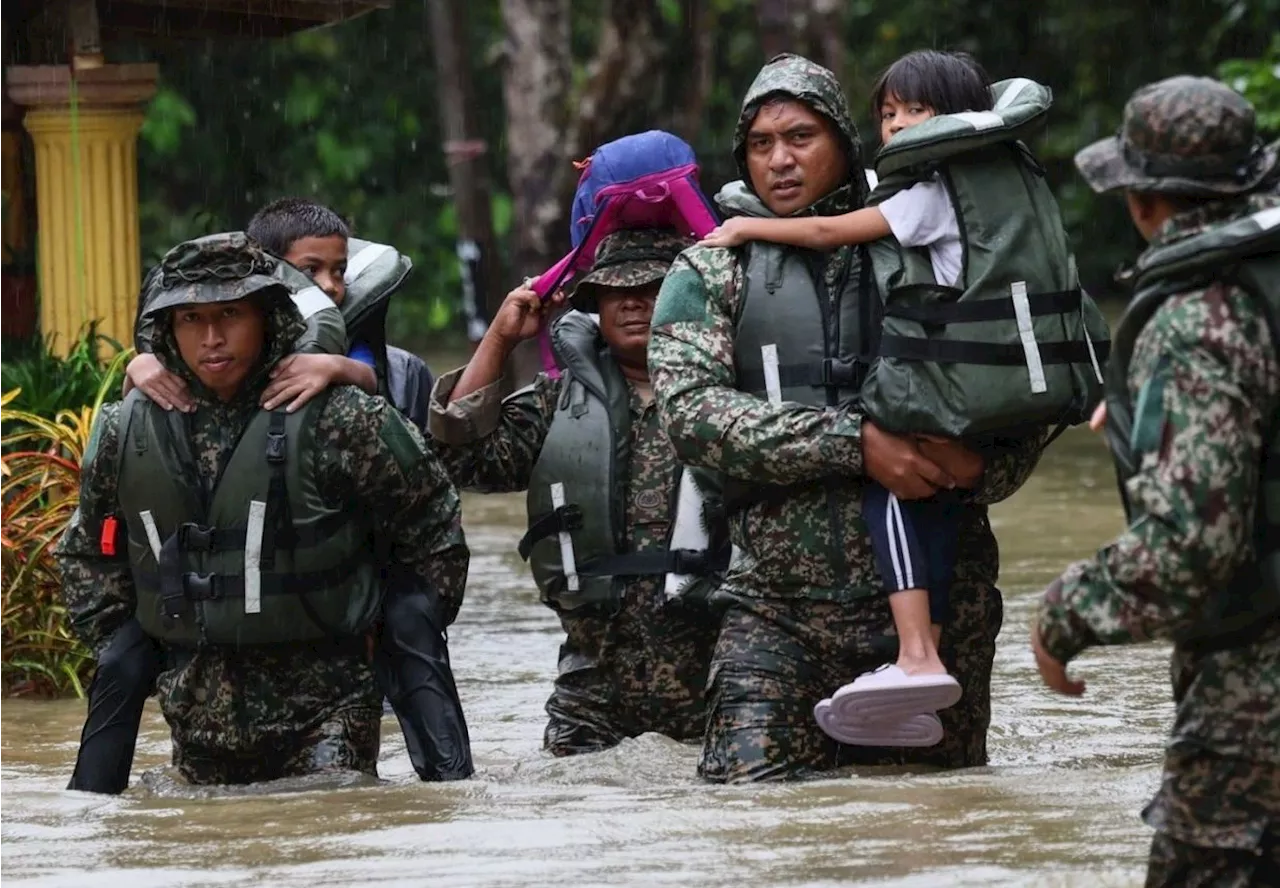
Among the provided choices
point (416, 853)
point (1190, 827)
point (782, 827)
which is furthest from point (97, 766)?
point (1190, 827)

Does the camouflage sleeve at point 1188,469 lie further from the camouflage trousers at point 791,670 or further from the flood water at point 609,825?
the camouflage trousers at point 791,670

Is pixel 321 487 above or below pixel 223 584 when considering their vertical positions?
above

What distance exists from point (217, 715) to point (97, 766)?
48 centimetres

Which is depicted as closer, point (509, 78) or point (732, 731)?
point (732, 731)

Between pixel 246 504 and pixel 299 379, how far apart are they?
1.19ft

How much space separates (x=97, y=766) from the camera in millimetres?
7523

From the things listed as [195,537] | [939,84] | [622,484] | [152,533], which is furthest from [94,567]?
[939,84]

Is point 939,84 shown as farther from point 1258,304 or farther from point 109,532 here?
point 109,532

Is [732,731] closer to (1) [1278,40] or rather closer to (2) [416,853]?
(2) [416,853]

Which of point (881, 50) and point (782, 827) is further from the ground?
point (881, 50)

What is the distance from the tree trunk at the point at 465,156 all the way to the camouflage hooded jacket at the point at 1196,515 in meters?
17.6

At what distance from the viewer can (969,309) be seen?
22.1 feet

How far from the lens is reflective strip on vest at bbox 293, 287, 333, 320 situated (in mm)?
7668

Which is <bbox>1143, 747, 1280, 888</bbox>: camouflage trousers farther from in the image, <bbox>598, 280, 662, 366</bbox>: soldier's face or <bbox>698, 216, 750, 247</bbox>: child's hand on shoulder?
<bbox>598, 280, 662, 366</bbox>: soldier's face
